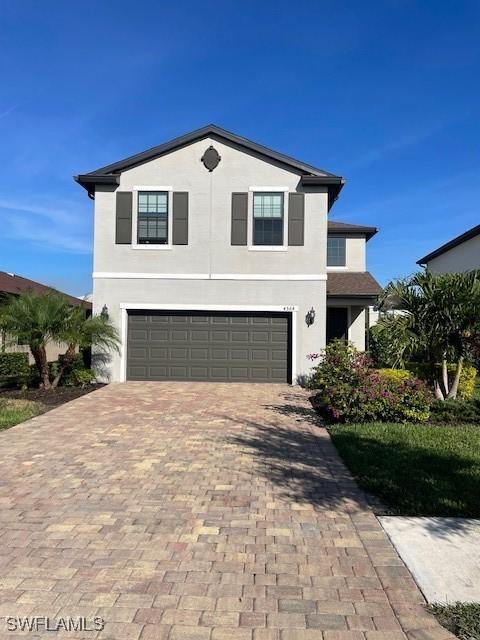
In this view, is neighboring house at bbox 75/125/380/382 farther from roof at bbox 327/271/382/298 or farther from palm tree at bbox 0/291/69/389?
roof at bbox 327/271/382/298

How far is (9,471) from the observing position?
6.14m

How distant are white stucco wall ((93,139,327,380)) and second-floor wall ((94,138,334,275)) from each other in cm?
3

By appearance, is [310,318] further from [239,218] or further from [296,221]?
[239,218]

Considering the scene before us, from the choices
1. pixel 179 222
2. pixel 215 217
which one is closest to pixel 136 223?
pixel 179 222

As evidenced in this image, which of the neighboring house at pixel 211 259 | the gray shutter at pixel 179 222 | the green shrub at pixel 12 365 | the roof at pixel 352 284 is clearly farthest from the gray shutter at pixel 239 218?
the green shrub at pixel 12 365

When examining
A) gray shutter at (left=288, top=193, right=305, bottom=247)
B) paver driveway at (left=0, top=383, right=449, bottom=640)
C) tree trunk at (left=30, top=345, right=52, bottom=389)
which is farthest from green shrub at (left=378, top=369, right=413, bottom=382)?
tree trunk at (left=30, top=345, right=52, bottom=389)

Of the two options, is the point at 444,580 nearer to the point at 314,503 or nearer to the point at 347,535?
the point at 347,535

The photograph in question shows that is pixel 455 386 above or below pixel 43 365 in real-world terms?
below

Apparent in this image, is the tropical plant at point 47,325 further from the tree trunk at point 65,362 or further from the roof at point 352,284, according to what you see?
the roof at point 352,284

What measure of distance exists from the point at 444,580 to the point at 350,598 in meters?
0.76

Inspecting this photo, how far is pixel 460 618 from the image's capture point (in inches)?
122

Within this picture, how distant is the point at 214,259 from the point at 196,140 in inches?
147

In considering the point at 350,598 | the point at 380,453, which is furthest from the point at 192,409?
the point at 350,598

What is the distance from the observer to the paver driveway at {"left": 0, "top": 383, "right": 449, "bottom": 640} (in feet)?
10.3
